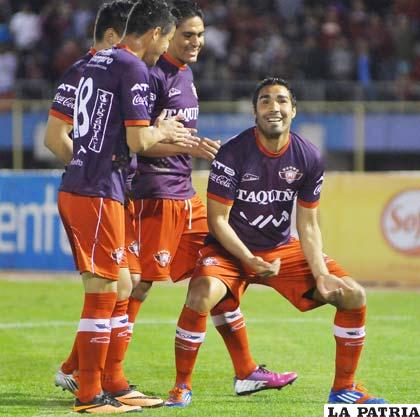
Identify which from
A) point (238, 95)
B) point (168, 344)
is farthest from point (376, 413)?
point (238, 95)

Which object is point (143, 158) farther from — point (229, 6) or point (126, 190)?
point (229, 6)

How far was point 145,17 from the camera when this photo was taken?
749cm

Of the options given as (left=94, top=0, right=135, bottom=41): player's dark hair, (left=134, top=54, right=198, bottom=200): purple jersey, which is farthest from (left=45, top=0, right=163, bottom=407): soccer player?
(left=134, top=54, right=198, bottom=200): purple jersey

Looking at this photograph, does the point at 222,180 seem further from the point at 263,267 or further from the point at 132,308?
the point at 132,308

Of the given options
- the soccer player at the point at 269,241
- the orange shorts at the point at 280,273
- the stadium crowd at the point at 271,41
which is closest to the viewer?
the soccer player at the point at 269,241

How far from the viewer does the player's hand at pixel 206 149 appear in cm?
806

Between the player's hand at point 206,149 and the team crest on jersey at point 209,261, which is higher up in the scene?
the player's hand at point 206,149

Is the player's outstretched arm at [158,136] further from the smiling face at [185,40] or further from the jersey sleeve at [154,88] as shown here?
the smiling face at [185,40]

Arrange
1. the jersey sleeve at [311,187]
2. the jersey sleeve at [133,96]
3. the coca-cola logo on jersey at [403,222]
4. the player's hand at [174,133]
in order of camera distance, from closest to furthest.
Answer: the jersey sleeve at [133,96]
the player's hand at [174,133]
the jersey sleeve at [311,187]
the coca-cola logo on jersey at [403,222]

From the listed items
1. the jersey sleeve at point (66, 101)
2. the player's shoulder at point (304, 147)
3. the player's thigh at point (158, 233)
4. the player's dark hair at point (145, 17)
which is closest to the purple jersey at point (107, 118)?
the player's dark hair at point (145, 17)

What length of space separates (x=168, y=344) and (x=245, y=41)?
1526cm

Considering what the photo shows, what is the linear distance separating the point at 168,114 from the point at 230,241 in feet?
3.98

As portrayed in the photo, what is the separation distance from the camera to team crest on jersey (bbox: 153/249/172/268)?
865 centimetres

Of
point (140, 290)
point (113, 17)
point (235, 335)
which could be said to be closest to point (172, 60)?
point (113, 17)
